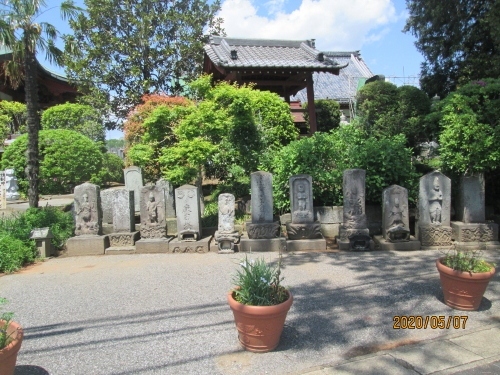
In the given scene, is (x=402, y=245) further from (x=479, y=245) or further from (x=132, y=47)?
(x=132, y=47)

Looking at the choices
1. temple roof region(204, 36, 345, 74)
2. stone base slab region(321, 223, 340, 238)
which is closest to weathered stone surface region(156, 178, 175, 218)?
stone base slab region(321, 223, 340, 238)

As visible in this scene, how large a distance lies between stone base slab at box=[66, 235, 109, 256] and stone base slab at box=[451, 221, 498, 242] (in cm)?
699

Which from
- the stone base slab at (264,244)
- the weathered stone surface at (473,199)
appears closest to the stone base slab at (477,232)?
the weathered stone surface at (473,199)

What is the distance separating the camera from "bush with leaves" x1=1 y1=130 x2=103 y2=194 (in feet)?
41.7

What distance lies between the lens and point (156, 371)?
3289mm

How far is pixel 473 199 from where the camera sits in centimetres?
709

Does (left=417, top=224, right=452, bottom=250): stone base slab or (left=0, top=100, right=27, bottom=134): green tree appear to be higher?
(left=0, top=100, right=27, bottom=134): green tree

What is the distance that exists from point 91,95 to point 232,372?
14.8 metres

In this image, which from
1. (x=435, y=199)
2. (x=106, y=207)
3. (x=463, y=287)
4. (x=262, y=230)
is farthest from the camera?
(x=106, y=207)

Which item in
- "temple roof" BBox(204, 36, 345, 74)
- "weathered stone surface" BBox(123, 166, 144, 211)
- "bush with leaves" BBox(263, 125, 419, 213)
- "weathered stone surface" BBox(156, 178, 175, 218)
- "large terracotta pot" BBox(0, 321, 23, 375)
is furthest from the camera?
"temple roof" BBox(204, 36, 345, 74)

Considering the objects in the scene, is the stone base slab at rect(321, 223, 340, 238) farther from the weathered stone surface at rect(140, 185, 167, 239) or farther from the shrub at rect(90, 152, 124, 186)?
the shrub at rect(90, 152, 124, 186)

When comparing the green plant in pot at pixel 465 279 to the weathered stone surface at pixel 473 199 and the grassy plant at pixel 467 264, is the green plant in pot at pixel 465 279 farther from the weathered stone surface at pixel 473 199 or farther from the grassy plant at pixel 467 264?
the weathered stone surface at pixel 473 199

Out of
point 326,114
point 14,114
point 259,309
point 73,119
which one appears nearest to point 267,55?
point 326,114

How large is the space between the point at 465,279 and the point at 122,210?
617 centimetres
